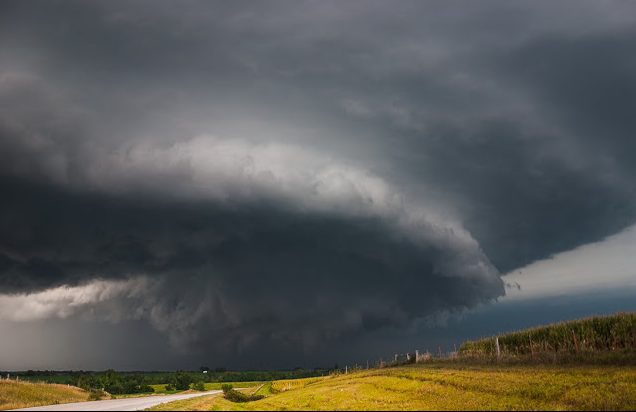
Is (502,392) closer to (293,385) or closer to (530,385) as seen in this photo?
(530,385)

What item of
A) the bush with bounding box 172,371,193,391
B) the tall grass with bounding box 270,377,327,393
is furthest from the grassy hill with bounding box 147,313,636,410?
the bush with bounding box 172,371,193,391

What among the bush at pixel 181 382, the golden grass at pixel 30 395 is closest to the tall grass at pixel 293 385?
the golden grass at pixel 30 395

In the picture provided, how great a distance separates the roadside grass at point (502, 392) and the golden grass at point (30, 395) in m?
43.9

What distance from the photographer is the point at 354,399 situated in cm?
4019

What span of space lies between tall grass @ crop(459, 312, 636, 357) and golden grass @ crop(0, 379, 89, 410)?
233ft

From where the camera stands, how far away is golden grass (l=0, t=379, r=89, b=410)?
2371 inches

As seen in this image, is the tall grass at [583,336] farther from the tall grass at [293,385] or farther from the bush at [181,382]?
the bush at [181,382]

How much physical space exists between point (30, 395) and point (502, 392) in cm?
7308

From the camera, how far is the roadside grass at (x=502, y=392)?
28625 mm

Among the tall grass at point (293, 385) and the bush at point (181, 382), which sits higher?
the tall grass at point (293, 385)

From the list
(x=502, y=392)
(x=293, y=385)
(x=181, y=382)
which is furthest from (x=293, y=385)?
Result: (x=181, y=382)

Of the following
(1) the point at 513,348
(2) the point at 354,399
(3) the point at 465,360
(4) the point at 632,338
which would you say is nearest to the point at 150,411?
(2) the point at 354,399

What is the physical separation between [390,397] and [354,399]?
354cm

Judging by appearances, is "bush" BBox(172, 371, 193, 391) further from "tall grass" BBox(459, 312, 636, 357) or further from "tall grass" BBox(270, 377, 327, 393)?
"tall grass" BBox(459, 312, 636, 357)
